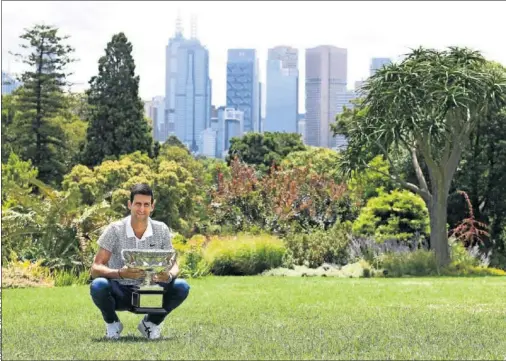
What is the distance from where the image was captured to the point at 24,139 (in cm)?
3847

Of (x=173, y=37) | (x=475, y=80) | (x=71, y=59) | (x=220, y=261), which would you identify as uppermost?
(x=173, y=37)

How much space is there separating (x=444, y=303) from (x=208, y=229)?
13872 mm

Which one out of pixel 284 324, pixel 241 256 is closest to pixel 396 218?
pixel 241 256

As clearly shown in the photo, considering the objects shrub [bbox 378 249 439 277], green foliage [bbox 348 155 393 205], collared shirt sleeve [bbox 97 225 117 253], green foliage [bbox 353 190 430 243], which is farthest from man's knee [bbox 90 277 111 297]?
green foliage [bbox 348 155 393 205]

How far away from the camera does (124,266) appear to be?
6789 mm

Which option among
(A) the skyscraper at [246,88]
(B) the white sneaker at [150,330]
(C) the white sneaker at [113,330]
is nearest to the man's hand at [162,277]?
(B) the white sneaker at [150,330]

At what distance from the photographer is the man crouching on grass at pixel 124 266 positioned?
678cm

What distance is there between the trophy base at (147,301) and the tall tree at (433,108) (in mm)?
12726

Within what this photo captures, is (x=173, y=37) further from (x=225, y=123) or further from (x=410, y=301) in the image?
(x=410, y=301)

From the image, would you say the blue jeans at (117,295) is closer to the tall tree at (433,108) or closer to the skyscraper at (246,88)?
the tall tree at (433,108)

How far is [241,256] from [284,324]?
9.38m

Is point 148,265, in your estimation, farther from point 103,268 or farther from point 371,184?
point 371,184

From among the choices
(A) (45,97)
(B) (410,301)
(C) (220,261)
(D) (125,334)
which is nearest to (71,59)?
(A) (45,97)

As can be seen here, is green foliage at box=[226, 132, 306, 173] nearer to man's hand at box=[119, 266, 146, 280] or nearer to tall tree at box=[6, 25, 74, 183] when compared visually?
tall tree at box=[6, 25, 74, 183]
